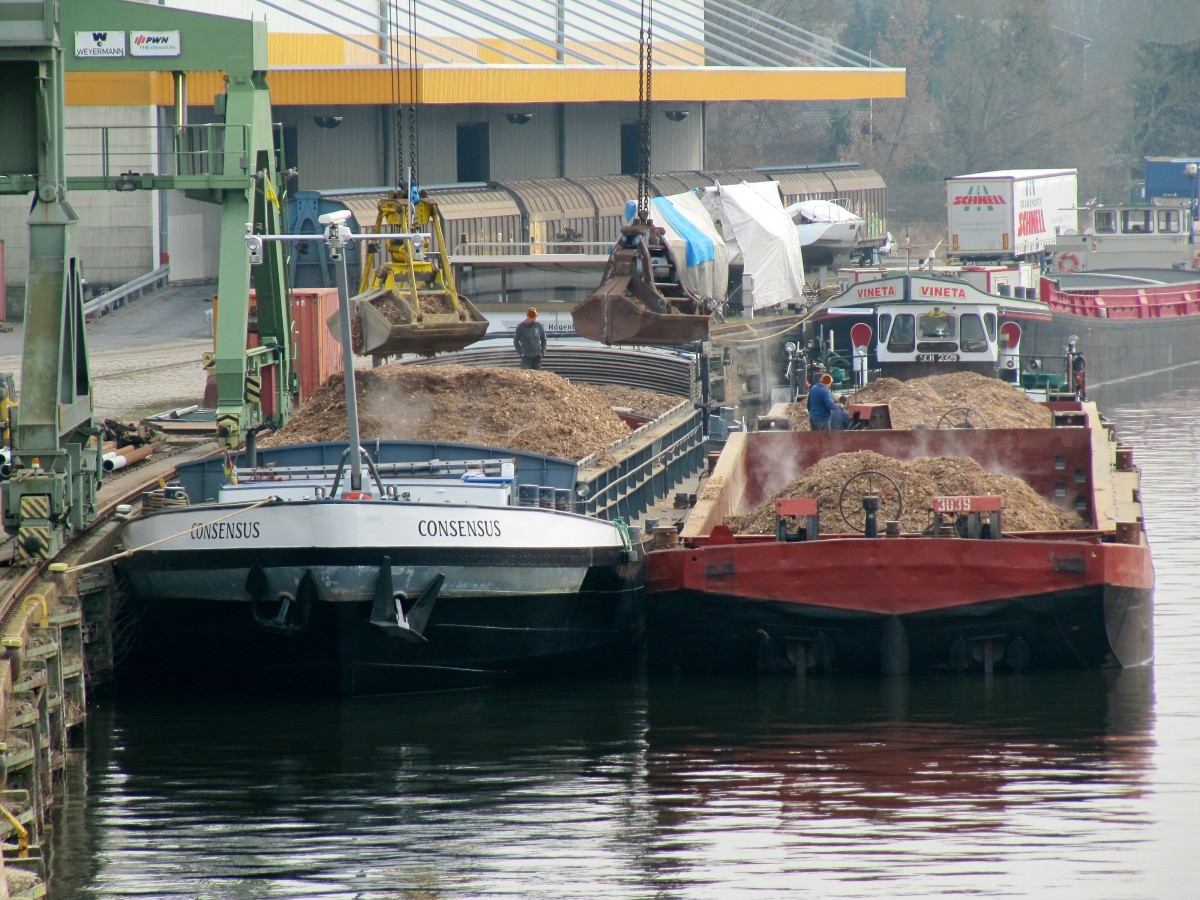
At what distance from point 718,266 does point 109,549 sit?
26.6 metres

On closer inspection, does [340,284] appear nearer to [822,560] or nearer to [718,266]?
[822,560]

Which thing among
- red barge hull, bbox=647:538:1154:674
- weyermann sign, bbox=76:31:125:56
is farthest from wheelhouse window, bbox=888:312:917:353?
weyermann sign, bbox=76:31:125:56

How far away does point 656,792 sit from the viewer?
1385 centimetres

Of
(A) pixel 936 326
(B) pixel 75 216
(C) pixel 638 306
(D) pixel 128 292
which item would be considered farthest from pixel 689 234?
(B) pixel 75 216

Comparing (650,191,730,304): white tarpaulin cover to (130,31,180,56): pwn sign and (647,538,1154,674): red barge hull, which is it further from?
(647,538,1154,674): red barge hull

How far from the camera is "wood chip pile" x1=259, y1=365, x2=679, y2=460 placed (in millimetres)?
19516

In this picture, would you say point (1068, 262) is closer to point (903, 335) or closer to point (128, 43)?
point (903, 335)

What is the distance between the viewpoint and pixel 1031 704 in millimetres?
16297

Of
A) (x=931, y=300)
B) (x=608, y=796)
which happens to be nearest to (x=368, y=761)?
(x=608, y=796)

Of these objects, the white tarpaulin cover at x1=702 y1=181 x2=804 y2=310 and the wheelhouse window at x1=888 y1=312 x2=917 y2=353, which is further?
the white tarpaulin cover at x1=702 y1=181 x2=804 y2=310

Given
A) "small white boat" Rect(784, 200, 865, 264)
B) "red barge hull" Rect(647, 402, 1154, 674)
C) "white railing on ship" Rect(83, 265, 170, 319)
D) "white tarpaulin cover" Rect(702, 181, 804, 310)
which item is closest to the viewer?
"red barge hull" Rect(647, 402, 1154, 674)

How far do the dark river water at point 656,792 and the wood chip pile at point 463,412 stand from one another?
2964mm

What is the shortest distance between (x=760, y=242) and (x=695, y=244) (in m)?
4.25

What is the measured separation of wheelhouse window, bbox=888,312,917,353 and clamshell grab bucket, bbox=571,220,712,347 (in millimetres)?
9474
